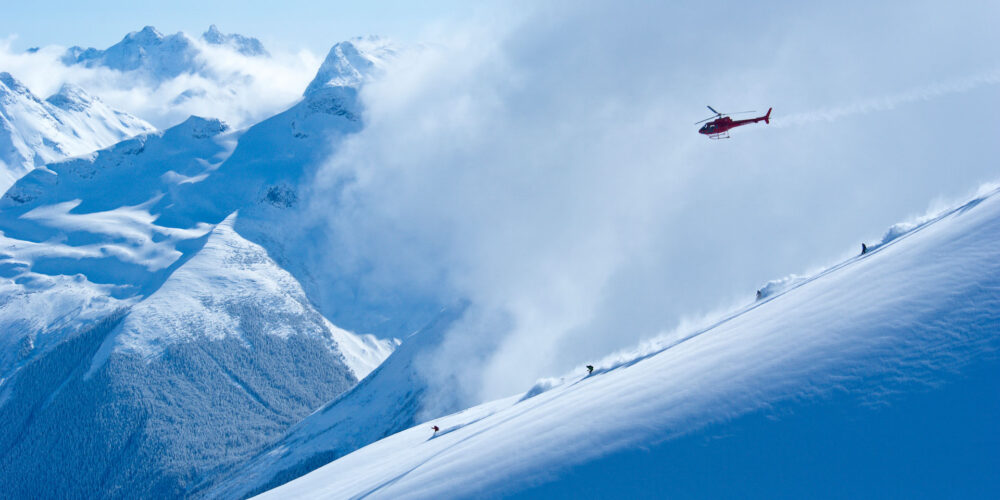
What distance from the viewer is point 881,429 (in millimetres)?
28516

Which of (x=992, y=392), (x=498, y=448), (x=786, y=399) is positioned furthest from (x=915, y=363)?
(x=498, y=448)

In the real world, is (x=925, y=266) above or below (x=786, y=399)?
above

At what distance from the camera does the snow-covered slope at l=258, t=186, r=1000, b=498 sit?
89.9 ft

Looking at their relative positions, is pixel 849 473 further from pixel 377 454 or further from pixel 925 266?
pixel 377 454

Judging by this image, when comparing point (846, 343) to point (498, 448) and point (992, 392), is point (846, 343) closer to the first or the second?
point (992, 392)

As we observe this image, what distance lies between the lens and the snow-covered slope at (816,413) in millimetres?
27406

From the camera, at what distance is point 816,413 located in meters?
30.4

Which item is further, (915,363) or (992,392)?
(915,363)

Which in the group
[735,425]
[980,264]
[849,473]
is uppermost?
[980,264]

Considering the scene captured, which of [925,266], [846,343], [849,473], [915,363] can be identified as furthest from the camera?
[925,266]

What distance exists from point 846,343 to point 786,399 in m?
4.42

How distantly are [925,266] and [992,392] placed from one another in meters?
11.1

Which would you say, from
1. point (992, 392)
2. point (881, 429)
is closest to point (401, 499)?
point (881, 429)

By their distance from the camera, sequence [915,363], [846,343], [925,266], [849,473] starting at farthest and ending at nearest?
1. [925,266]
2. [846,343]
3. [915,363]
4. [849,473]
